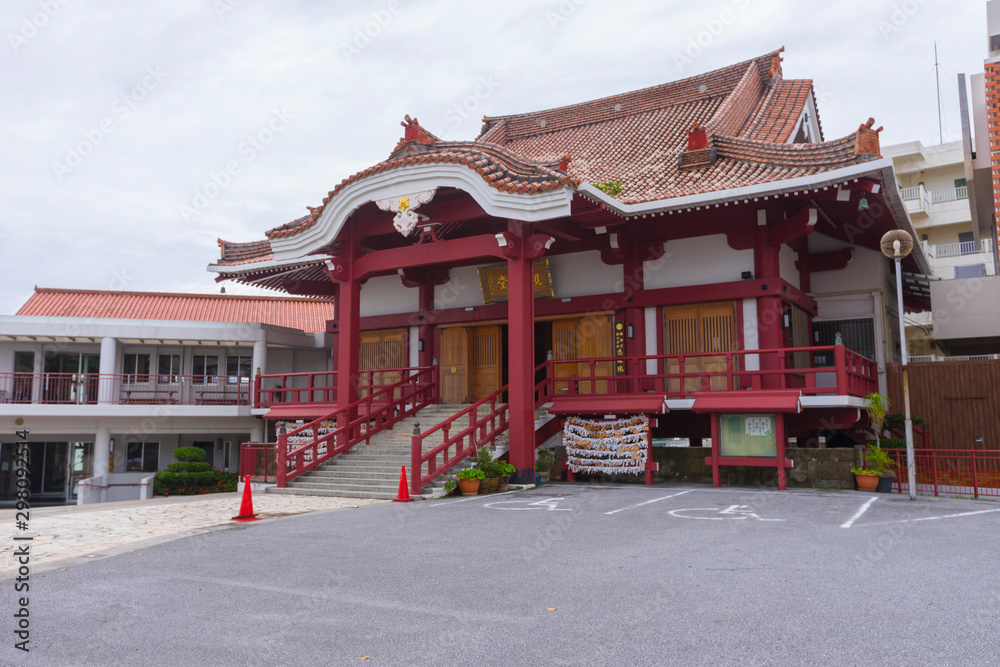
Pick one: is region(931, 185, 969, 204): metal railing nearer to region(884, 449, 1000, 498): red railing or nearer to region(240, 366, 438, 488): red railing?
region(884, 449, 1000, 498): red railing

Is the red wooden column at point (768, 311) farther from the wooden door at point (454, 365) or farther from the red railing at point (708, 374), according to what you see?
the wooden door at point (454, 365)

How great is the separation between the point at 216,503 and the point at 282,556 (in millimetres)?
6690

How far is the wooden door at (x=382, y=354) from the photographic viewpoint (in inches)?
817

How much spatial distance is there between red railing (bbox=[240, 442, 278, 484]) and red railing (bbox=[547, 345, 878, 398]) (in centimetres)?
624

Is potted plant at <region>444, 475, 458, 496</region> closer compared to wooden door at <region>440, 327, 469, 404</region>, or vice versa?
potted plant at <region>444, 475, 458, 496</region>

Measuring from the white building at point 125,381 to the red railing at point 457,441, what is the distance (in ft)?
37.8

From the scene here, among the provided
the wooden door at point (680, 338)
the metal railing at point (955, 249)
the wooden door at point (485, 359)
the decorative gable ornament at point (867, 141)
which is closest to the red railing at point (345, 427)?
the wooden door at point (485, 359)

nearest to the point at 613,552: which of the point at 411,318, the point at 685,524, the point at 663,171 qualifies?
the point at 685,524

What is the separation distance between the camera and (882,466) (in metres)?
13.6

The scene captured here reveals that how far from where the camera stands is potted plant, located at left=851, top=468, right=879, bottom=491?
523 inches

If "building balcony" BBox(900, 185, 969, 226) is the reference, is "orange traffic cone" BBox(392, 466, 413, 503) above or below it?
below

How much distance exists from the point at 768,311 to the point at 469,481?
7.49m

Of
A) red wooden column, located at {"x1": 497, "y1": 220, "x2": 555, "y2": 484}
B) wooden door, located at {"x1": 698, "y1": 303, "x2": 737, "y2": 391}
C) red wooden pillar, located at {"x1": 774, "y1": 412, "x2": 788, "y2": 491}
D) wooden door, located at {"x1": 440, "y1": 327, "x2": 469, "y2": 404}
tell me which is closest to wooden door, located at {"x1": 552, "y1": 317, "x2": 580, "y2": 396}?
wooden door, located at {"x1": 440, "y1": 327, "x2": 469, "y2": 404}

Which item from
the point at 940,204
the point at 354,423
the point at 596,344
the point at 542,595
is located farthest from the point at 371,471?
the point at 940,204
